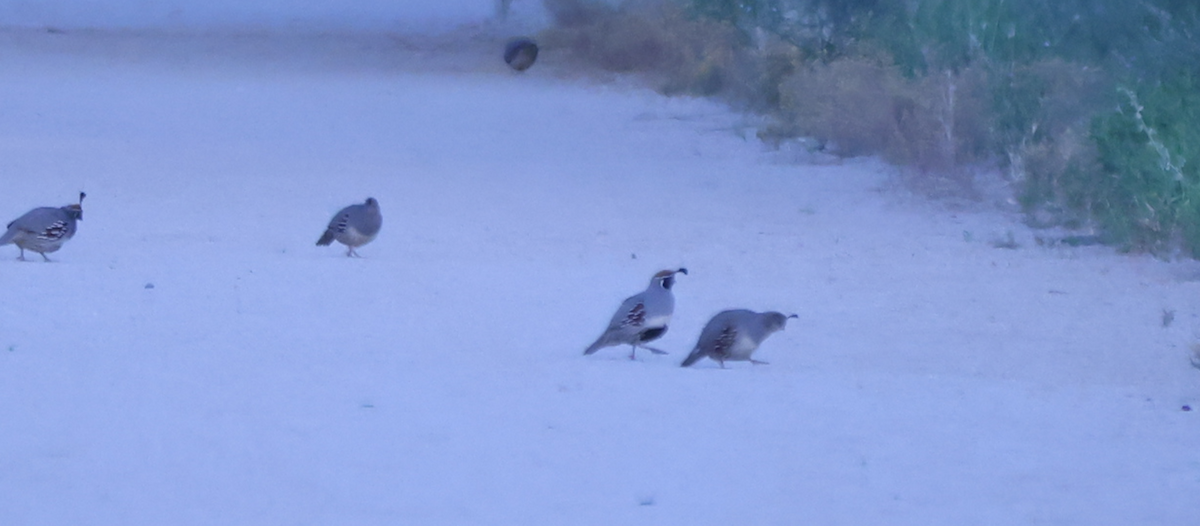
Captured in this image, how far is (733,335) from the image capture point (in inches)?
327

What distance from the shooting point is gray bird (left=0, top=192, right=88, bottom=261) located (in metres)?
11.6

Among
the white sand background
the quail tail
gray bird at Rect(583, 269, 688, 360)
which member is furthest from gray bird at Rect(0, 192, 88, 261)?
the quail tail

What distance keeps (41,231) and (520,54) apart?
3378cm

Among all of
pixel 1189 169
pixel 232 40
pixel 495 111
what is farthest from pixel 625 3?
pixel 1189 169

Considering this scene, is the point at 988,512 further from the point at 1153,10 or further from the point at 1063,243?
the point at 1063,243

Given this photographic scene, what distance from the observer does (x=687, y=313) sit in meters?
10.7

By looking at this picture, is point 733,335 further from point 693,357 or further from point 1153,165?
point 1153,165

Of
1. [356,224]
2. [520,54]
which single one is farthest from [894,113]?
[520,54]

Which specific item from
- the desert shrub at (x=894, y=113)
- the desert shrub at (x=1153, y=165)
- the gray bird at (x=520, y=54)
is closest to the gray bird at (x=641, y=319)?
the desert shrub at (x=1153, y=165)

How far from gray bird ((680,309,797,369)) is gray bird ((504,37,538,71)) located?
3686 cm

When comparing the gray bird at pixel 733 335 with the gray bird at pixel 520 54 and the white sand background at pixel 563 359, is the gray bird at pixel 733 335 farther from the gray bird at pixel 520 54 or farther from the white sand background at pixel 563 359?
the gray bird at pixel 520 54

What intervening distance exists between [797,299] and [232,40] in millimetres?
46931

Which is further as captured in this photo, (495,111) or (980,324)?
(495,111)

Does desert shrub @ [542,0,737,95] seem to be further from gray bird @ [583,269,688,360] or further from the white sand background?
gray bird @ [583,269,688,360]
